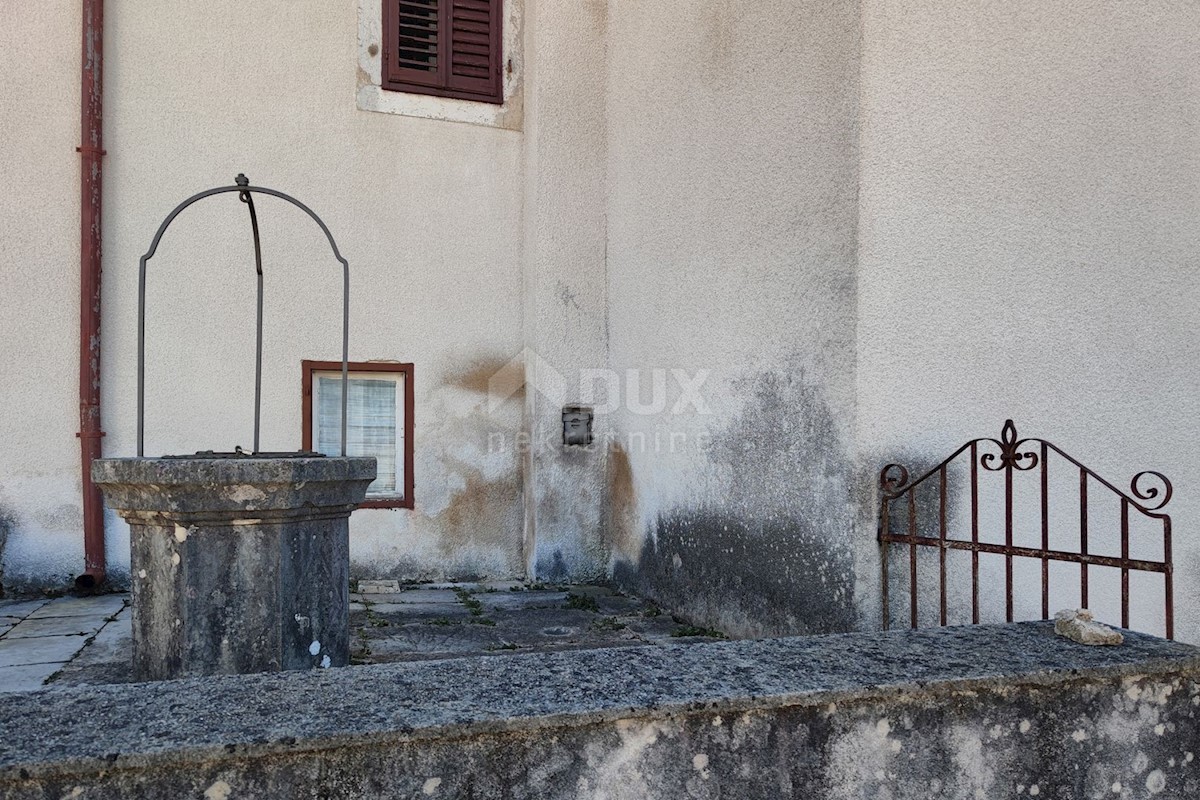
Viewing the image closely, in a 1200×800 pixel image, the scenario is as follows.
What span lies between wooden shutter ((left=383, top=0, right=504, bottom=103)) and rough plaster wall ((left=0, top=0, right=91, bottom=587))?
2070 mm

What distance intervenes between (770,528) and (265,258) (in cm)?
399

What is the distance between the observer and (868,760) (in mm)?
1849

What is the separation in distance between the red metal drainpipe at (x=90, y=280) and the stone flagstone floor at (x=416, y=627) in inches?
19.3

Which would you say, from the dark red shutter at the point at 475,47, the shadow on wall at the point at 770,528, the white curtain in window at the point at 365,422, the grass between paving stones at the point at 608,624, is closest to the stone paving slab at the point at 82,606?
the white curtain in window at the point at 365,422

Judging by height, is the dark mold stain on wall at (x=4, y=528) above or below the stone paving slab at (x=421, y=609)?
above

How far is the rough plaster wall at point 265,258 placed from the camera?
19.0 ft

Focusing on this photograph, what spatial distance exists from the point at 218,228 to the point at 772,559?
170 inches

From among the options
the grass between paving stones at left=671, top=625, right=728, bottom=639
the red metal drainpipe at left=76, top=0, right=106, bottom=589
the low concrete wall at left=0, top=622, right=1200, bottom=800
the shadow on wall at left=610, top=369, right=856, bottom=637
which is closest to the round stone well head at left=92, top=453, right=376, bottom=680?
the low concrete wall at left=0, top=622, right=1200, bottom=800

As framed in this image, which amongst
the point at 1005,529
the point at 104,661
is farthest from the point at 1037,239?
the point at 104,661

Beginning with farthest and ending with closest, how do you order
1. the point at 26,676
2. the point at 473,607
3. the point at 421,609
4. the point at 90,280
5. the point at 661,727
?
1. the point at 90,280
2. the point at 473,607
3. the point at 421,609
4. the point at 26,676
5. the point at 661,727

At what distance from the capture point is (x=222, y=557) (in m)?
3.28

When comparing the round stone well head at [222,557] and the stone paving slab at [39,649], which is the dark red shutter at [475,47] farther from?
the stone paving slab at [39,649]

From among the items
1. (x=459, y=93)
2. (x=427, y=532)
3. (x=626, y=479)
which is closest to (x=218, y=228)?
(x=459, y=93)

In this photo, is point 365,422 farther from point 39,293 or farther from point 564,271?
point 39,293
